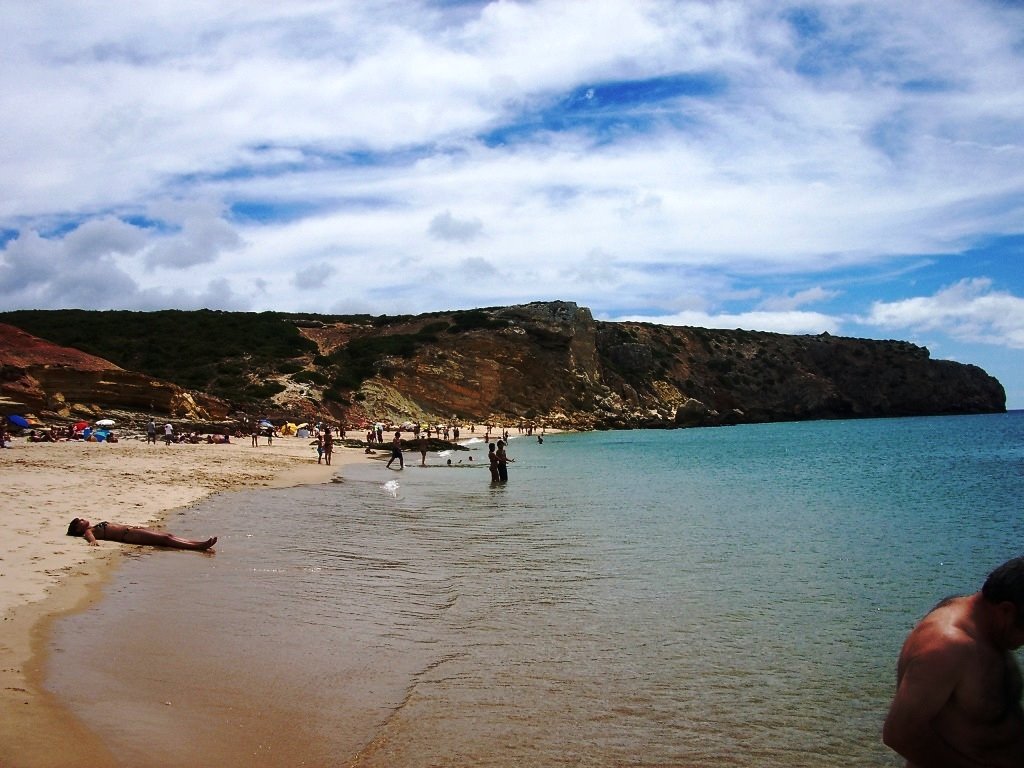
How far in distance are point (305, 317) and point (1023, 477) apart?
74812 millimetres

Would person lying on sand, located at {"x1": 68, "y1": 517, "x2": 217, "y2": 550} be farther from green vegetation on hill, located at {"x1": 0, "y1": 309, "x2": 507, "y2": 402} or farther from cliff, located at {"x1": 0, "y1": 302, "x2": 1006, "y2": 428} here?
green vegetation on hill, located at {"x1": 0, "y1": 309, "x2": 507, "y2": 402}

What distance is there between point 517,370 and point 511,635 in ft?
219

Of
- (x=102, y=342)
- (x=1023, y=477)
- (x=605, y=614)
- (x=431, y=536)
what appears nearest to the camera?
(x=605, y=614)

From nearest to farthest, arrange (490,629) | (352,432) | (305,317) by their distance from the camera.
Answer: (490,629), (352,432), (305,317)

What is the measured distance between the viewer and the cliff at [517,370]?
61.6 meters

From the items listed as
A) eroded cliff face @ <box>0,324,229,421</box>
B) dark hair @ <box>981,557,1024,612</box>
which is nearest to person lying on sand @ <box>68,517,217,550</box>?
dark hair @ <box>981,557,1024,612</box>

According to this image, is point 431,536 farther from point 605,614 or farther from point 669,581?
point 605,614

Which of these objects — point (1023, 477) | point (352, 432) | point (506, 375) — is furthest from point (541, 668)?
point (506, 375)

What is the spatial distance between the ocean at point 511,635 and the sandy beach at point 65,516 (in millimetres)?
255

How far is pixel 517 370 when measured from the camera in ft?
247

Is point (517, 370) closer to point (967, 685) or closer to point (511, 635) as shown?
point (511, 635)

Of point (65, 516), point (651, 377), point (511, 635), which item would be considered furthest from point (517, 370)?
point (511, 635)

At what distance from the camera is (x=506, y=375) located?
2928 inches

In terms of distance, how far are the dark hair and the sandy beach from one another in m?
4.61
